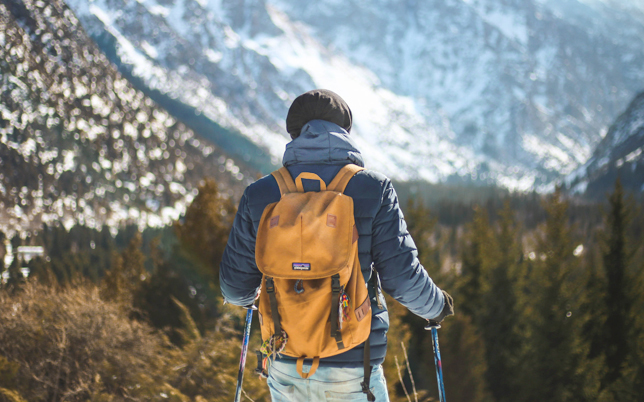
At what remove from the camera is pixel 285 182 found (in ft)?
9.02

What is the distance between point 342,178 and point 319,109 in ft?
1.47

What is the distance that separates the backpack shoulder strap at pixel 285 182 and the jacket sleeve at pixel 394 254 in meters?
0.48

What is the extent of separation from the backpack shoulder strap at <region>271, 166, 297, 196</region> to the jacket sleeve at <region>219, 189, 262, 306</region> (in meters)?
0.21

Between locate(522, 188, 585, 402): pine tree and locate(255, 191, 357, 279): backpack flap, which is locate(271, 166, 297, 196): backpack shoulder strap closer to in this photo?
locate(255, 191, 357, 279): backpack flap

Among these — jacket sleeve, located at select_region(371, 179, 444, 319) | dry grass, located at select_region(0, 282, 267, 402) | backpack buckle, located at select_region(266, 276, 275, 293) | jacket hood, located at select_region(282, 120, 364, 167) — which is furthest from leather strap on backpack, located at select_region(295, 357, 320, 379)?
dry grass, located at select_region(0, 282, 267, 402)

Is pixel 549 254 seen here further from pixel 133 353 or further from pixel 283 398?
pixel 283 398

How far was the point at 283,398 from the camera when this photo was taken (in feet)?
9.02

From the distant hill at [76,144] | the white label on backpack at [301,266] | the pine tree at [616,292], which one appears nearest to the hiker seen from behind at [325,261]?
the white label on backpack at [301,266]

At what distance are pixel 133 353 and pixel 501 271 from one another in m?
26.9

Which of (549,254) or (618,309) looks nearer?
(618,309)

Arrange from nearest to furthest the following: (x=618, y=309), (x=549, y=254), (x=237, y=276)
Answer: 1. (x=237, y=276)
2. (x=618, y=309)
3. (x=549, y=254)

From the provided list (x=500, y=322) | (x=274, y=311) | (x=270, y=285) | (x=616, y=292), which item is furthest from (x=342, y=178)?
(x=500, y=322)

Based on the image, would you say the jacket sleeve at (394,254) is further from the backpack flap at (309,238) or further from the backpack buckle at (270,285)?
the backpack buckle at (270,285)

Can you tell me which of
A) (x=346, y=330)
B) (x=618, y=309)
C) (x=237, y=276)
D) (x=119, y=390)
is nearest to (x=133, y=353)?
(x=119, y=390)
